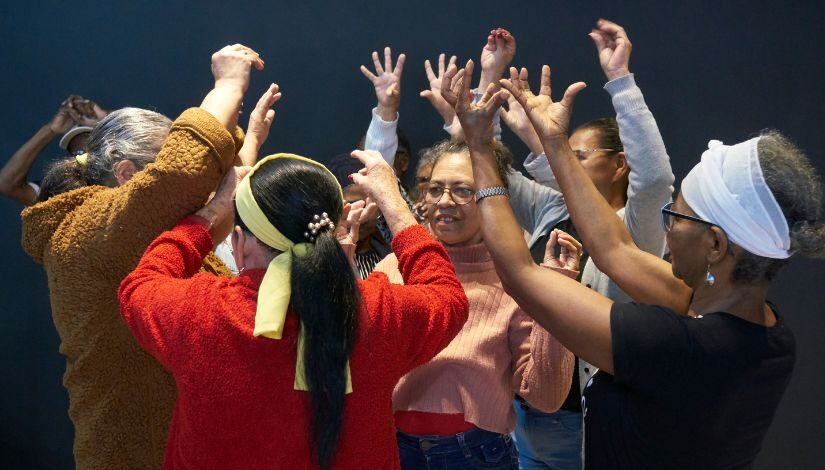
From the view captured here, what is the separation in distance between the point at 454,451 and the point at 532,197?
103 centimetres

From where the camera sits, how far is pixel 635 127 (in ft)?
6.64

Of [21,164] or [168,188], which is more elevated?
[168,188]

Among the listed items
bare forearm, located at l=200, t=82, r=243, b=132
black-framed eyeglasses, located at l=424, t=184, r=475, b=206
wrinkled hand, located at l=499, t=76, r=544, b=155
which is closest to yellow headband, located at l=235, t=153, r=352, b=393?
bare forearm, located at l=200, t=82, r=243, b=132

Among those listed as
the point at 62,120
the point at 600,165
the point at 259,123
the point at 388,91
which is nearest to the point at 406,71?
the point at 388,91

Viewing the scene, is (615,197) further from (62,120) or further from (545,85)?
(62,120)

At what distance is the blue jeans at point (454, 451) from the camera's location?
1895 millimetres

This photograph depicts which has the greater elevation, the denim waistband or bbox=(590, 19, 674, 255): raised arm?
bbox=(590, 19, 674, 255): raised arm

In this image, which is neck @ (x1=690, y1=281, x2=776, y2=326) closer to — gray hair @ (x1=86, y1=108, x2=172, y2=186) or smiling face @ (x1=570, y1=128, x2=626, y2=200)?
smiling face @ (x1=570, y1=128, x2=626, y2=200)

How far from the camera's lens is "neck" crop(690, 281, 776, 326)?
4.85 ft

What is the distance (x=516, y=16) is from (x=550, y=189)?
2.94 ft

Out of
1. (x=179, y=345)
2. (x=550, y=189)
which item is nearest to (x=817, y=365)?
(x=550, y=189)

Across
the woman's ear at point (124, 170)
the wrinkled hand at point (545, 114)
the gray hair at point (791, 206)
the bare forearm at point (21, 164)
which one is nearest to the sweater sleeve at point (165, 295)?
the woman's ear at point (124, 170)

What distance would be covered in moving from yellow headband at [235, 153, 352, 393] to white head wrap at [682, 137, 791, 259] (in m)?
0.75

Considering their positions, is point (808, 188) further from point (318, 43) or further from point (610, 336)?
point (318, 43)
